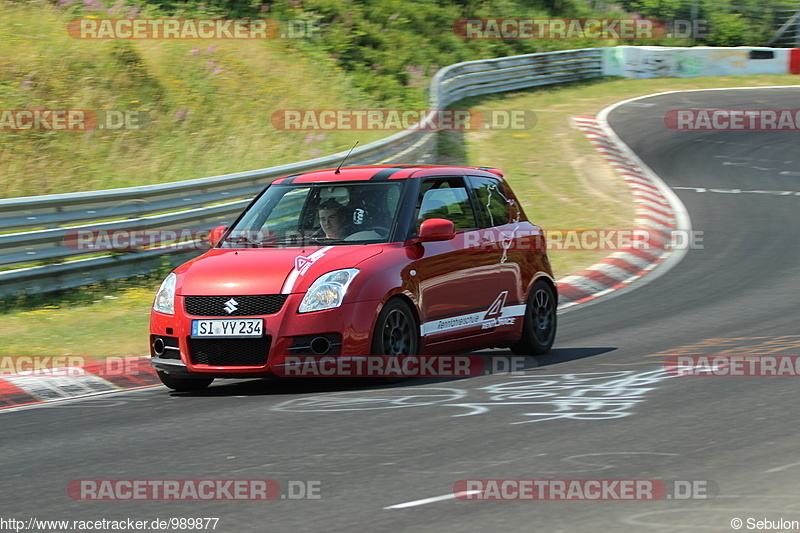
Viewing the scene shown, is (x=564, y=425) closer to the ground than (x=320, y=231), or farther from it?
closer to the ground

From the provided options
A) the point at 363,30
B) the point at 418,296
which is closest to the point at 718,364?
the point at 418,296

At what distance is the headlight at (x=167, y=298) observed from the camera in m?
8.18

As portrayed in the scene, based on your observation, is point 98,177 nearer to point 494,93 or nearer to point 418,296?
point 418,296

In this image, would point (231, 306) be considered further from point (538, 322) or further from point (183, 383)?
point (538, 322)

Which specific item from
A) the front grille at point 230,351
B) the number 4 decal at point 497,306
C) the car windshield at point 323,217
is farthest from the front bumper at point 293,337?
the number 4 decal at point 497,306

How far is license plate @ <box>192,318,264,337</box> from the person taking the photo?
7.77 meters

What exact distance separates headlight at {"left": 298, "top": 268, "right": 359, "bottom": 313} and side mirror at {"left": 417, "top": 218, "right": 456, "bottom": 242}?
29.1 inches

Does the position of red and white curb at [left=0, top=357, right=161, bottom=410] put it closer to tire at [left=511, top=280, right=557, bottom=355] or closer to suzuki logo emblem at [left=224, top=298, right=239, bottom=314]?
suzuki logo emblem at [left=224, top=298, right=239, bottom=314]

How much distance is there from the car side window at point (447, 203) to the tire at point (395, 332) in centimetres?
84

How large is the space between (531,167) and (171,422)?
15.8 m

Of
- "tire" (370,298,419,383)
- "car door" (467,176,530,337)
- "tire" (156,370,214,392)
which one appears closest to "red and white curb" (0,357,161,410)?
"tire" (156,370,214,392)

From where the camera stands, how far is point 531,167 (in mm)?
22188

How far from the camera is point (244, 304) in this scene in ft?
25.6

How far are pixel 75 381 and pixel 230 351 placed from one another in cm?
188
